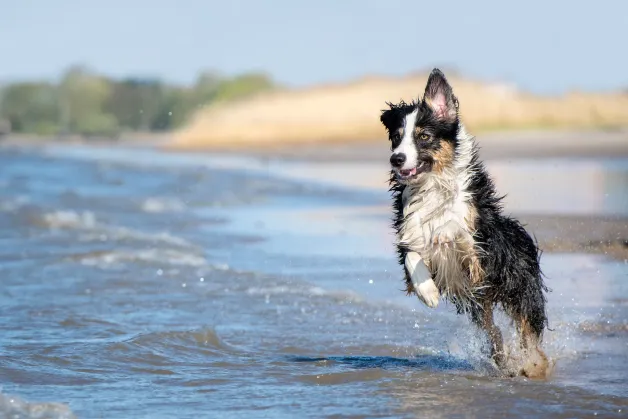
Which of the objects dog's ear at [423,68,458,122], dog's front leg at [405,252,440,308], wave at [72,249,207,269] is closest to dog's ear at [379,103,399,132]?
dog's ear at [423,68,458,122]

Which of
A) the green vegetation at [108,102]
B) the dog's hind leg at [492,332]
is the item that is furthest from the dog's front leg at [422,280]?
the green vegetation at [108,102]

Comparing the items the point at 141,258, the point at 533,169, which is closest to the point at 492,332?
the point at 141,258

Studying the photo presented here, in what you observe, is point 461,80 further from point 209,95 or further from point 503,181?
point 209,95

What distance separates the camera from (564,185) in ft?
63.9

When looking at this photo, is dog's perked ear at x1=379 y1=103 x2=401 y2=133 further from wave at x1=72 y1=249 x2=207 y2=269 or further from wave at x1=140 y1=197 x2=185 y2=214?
wave at x1=140 y1=197 x2=185 y2=214

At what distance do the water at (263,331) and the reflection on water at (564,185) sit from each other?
7.82 ft

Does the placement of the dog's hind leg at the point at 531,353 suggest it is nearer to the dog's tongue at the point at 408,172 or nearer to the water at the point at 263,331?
the water at the point at 263,331

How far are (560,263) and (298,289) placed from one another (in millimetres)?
2423

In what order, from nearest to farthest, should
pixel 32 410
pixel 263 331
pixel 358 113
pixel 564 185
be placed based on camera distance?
pixel 32 410, pixel 263 331, pixel 564 185, pixel 358 113

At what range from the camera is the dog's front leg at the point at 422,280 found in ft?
21.8

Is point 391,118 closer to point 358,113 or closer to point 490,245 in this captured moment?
point 490,245

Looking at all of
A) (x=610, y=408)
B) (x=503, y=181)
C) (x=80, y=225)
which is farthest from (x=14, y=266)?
(x=503, y=181)

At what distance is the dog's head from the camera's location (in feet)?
22.1

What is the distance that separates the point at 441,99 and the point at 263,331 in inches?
98.1
